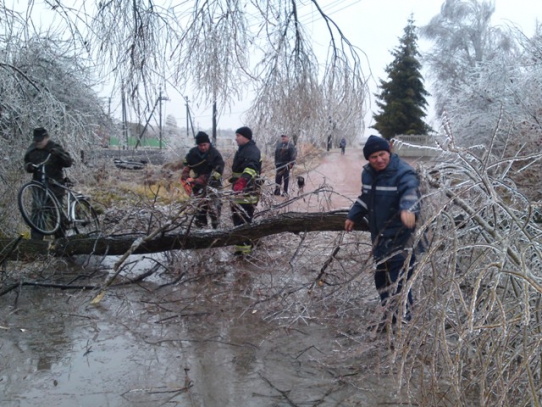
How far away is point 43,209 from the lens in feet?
20.2

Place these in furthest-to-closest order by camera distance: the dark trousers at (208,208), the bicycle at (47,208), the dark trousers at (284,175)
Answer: the dark trousers at (284,175), the bicycle at (47,208), the dark trousers at (208,208)

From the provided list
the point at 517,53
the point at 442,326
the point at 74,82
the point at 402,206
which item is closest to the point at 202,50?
the point at 402,206

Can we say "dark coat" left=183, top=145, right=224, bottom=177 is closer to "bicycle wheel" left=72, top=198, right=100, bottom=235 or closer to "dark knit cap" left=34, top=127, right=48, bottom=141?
"bicycle wheel" left=72, top=198, right=100, bottom=235

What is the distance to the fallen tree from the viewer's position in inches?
197

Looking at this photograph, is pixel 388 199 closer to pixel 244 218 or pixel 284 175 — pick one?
pixel 244 218

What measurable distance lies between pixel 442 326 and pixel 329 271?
3.47m

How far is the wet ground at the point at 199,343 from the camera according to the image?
324cm

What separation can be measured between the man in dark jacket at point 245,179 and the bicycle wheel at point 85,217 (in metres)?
1.84

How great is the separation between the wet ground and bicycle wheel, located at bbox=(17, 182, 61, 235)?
79cm

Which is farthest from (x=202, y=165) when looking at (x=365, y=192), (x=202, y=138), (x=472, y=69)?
(x=472, y=69)

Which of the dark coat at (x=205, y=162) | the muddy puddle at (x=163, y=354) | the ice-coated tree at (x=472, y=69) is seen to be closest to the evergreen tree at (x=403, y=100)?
the ice-coated tree at (x=472, y=69)

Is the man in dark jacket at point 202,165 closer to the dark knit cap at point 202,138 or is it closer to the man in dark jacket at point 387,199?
the dark knit cap at point 202,138

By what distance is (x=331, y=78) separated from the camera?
16.1 ft

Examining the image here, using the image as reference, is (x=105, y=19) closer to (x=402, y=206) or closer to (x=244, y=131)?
(x=244, y=131)
